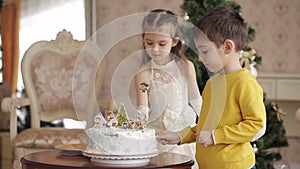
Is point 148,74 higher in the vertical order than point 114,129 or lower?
higher

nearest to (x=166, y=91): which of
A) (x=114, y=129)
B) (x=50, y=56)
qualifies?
(x=114, y=129)

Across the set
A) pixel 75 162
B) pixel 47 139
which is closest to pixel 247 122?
pixel 75 162

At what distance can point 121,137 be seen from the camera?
218 centimetres

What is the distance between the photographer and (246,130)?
79.4 inches

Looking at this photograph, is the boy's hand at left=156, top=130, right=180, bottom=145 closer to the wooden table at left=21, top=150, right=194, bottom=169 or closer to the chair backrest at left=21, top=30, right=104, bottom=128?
the wooden table at left=21, top=150, right=194, bottom=169

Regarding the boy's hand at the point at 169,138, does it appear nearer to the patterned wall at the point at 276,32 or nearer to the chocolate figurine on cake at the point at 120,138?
the chocolate figurine on cake at the point at 120,138

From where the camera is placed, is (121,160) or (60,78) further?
(60,78)

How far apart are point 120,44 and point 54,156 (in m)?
2.49

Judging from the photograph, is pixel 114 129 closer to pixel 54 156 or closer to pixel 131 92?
pixel 54 156

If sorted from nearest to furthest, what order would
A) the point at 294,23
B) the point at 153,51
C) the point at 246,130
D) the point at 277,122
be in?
the point at 246,130 → the point at 153,51 → the point at 277,122 → the point at 294,23

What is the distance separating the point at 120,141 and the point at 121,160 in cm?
7

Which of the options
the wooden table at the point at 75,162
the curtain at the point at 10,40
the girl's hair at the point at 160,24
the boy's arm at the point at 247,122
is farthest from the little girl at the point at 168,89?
the curtain at the point at 10,40

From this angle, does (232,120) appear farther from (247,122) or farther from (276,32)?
(276,32)

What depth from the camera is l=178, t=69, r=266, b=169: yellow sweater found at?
203cm
